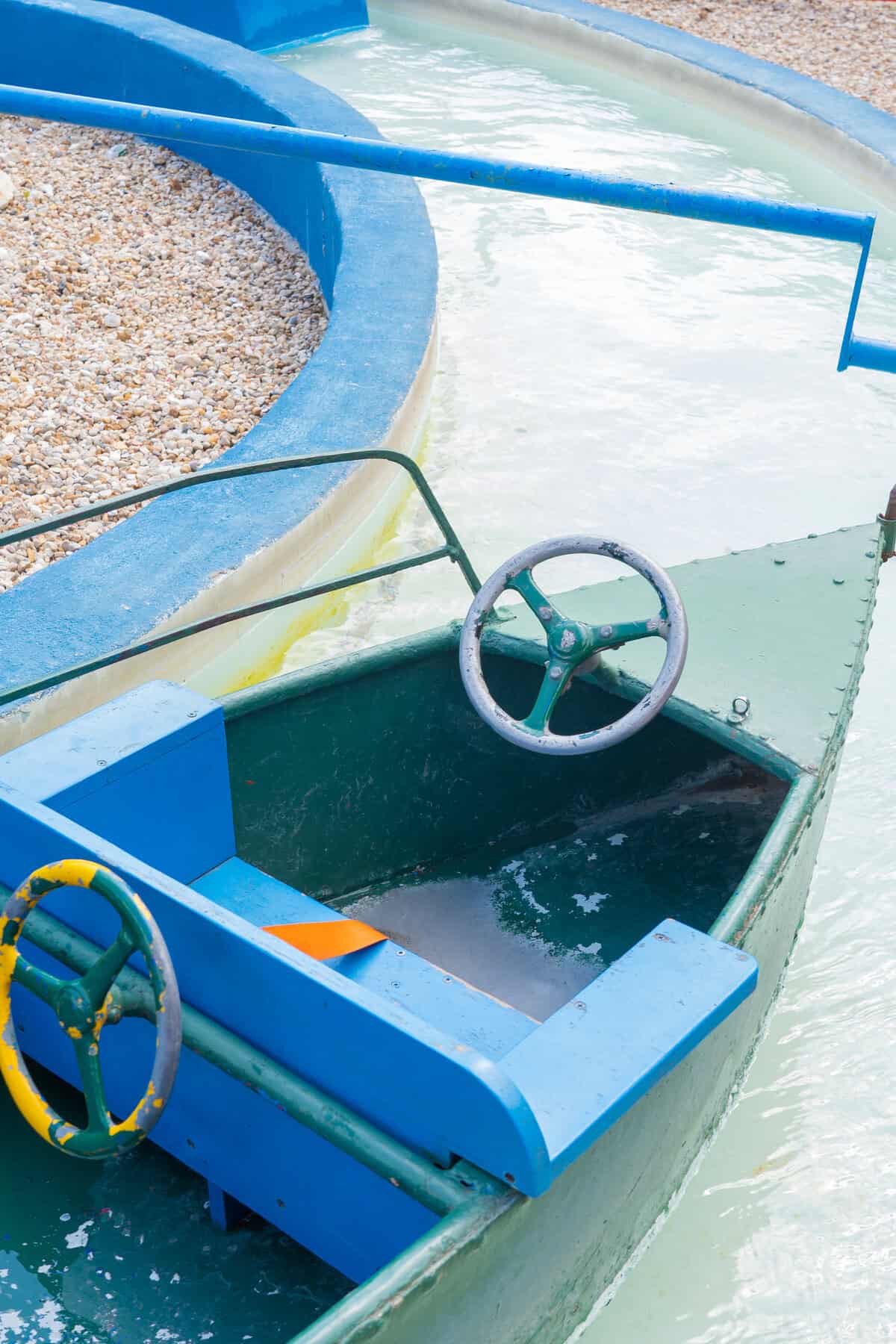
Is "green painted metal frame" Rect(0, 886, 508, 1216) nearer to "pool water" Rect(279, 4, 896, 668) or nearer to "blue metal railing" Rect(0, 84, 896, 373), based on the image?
"blue metal railing" Rect(0, 84, 896, 373)

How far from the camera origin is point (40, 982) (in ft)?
5.78

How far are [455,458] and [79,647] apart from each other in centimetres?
220

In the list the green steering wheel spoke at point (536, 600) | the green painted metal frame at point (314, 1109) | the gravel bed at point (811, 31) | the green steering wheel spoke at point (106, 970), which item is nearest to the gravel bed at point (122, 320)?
the green steering wheel spoke at point (536, 600)

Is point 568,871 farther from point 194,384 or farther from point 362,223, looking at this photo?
point 362,223

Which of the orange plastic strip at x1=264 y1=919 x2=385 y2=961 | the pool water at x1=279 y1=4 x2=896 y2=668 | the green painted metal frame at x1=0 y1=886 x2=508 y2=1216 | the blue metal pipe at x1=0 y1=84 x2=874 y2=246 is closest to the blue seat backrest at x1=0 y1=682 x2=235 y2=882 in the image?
the orange plastic strip at x1=264 y1=919 x2=385 y2=961

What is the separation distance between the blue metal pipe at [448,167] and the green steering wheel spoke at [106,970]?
1.53 m

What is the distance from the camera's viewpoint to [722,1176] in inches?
106

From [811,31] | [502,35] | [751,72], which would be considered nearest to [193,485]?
[751,72]

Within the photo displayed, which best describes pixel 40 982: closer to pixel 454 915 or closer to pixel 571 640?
pixel 571 640

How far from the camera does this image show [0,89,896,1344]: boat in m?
1.74

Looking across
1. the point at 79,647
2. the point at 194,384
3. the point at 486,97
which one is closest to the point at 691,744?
the point at 79,647

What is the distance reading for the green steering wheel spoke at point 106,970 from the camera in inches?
66.4

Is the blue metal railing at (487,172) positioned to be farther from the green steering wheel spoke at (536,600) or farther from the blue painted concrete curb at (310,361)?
the blue painted concrete curb at (310,361)

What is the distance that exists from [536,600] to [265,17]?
26.6 ft
